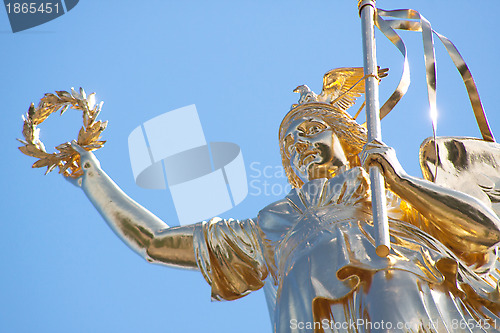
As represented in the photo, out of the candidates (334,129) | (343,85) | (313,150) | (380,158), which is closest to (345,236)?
(380,158)

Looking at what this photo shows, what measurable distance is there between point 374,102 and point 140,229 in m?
1.99

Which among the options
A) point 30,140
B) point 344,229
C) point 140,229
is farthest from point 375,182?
point 30,140

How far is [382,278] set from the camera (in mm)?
5461

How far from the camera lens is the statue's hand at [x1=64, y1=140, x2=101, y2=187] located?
7.02 meters

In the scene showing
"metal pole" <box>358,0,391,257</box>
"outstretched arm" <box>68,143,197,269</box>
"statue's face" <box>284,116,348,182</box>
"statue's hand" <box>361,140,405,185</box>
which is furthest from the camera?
"statue's face" <box>284,116,348,182</box>

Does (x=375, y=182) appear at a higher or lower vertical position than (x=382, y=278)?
higher

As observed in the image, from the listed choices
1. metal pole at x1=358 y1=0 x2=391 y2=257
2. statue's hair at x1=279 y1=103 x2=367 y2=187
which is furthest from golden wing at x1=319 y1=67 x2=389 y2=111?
metal pole at x1=358 y1=0 x2=391 y2=257

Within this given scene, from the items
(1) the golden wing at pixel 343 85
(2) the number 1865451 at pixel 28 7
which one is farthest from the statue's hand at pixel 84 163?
(2) the number 1865451 at pixel 28 7

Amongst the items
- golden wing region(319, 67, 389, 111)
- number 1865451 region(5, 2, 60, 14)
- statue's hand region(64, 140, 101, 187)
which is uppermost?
number 1865451 region(5, 2, 60, 14)

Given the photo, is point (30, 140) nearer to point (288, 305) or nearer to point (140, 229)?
point (140, 229)

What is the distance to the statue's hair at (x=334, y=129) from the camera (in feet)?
22.6

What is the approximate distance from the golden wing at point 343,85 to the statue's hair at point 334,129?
235mm

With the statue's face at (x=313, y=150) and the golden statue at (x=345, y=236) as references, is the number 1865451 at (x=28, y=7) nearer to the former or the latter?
the golden statue at (x=345, y=236)

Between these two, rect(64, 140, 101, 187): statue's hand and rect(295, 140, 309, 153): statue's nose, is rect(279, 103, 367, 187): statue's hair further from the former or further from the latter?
rect(64, 140, 101, 187): statue's hand
